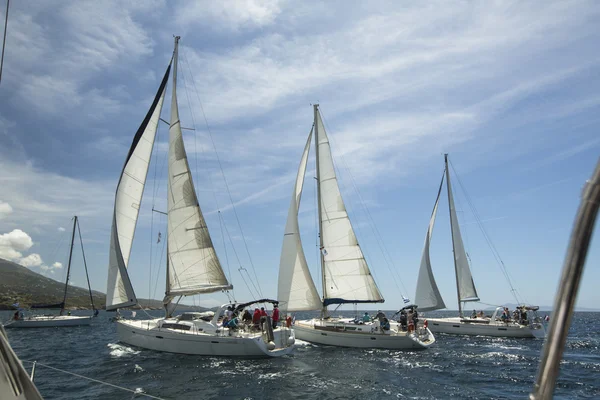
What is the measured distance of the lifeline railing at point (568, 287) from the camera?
1.46 metres

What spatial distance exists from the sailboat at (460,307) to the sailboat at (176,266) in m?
20.0

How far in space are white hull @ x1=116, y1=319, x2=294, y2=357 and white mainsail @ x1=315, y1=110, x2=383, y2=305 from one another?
329 inches

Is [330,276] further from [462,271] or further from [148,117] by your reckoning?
[462,271]

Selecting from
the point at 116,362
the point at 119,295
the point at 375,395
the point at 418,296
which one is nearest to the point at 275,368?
the point at 375,395

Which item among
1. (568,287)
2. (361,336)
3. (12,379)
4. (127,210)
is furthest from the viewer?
(361,336)

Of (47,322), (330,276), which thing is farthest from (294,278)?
(47,322)

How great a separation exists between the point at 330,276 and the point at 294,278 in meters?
3.16

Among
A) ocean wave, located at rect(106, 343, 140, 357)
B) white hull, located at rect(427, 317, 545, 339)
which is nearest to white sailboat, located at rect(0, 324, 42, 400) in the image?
ocean wave, located at rect(106, 343, 140, 357)

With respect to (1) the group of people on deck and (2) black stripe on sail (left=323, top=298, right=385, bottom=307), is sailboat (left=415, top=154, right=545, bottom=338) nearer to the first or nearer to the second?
(2) black stripe on sail (left=323, top=298, right=385, bottom=307)

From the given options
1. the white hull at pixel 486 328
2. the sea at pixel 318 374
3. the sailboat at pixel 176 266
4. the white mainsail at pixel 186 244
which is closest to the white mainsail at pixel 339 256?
the sea at pixel 318 374

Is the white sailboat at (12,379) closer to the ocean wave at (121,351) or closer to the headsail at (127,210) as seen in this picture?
the headsail at (127,210)

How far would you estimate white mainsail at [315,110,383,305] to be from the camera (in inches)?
1171

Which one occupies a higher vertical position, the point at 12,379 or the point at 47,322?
the point at 12,379

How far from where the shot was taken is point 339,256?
30.2 m
